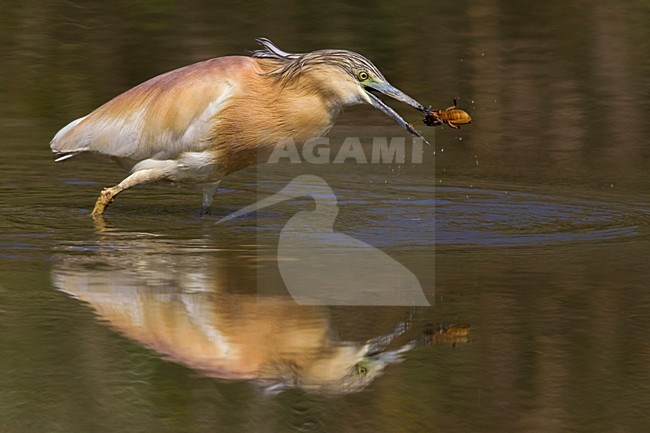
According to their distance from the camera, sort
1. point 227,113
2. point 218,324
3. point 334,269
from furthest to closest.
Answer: point 227,113 < point 334,269 < point 218,324

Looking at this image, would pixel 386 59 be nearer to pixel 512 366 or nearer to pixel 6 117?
pixel 6 117

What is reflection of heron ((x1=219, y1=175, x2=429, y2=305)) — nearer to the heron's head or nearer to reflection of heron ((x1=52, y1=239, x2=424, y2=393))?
reflection of heron ((x1=52, y1=239, x2=424, y2=393))

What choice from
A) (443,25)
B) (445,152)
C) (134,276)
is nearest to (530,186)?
(445,152)

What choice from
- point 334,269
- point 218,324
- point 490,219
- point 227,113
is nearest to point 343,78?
point 227,113

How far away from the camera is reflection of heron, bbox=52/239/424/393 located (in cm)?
627

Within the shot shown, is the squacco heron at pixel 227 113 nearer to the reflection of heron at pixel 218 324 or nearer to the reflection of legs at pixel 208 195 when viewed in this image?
the reflection of legs at pixel 208 195

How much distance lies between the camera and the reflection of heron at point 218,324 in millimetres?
6273

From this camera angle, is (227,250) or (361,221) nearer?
(227,250)

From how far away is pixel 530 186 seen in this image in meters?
11.2

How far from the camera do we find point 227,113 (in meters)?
9.66

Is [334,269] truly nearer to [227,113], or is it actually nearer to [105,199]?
[227,113]

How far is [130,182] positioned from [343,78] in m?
1.63

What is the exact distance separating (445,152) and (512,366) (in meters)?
6.44

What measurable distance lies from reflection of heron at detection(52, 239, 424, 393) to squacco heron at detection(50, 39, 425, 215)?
1.51 meters
